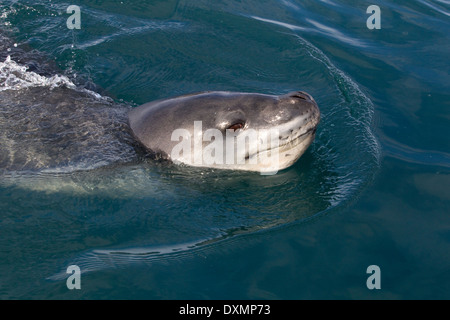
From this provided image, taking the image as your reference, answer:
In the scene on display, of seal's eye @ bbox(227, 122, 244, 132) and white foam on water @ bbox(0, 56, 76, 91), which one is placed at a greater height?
white foam on water @ bbox(0, 56, 76, 91)

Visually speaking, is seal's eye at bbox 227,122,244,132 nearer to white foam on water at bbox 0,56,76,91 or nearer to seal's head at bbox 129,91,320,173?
seal's head at bbox 129,91,320,173

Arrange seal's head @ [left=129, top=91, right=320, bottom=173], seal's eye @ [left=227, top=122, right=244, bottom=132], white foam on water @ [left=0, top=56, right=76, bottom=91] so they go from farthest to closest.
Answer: white foam on water @ [left=0, top=56, right=76, bottom=91] → seal's eye @ [left=227, top=122, right=244, bottom=132] → seal's head @ [left=129, top=91, right=320, bottom=173]

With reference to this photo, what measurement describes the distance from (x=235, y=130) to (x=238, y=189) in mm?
722

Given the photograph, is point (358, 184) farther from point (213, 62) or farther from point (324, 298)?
point (213, 62)

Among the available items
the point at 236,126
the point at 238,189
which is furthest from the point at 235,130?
the point at 238,189

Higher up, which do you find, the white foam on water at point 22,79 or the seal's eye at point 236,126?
the white foam on water at point 22,79

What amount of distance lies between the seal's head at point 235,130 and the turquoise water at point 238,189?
212 mm

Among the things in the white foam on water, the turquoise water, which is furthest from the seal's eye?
the white foam on water

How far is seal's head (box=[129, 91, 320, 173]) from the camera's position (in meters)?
6.16

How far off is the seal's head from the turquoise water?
21 cm

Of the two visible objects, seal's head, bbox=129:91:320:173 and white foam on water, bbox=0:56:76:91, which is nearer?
seal's head, bbox=129:91:320:173

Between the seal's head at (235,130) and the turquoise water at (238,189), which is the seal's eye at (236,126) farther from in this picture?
the turquoise water at (238,189)

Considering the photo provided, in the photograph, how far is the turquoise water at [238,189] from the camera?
5.09 m

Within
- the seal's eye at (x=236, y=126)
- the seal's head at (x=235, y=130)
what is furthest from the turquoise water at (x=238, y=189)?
the seal's eye at (x=236, y=126)
